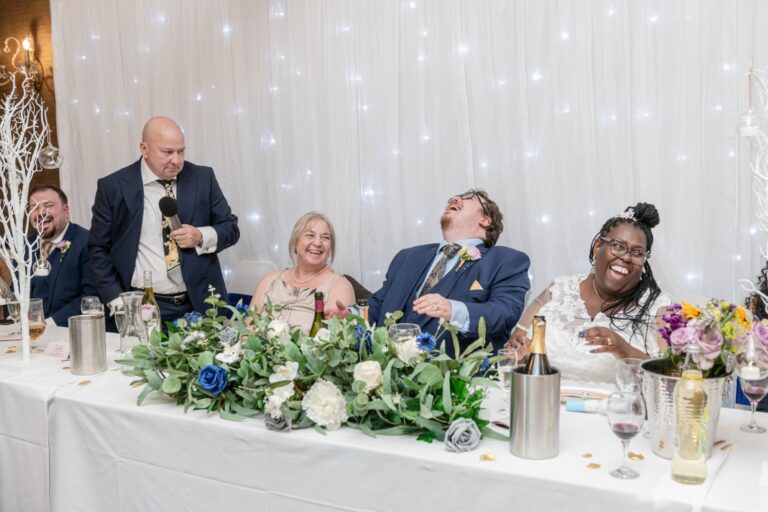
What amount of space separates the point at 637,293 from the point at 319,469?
1606 mm

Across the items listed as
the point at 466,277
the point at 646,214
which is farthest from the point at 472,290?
the point at 646,214

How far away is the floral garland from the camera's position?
5.32 feet

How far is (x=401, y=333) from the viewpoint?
176cm

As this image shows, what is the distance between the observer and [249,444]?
5.65 feet

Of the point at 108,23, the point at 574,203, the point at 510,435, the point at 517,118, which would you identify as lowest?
the point at 510,435

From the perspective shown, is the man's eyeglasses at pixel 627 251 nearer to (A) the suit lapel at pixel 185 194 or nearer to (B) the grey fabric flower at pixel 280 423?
(B) the grey fabric flower at pixel 280 423

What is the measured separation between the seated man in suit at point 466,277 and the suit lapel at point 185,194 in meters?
1.10

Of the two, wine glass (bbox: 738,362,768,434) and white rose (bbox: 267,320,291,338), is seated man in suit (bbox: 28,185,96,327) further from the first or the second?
wine glass (bbox: 738,362,768,434)

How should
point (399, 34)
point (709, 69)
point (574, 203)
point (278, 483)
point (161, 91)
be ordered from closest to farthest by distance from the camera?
point (278, 483), point (709, 69), point (574, 203), point (399, 34), point (161, 91)

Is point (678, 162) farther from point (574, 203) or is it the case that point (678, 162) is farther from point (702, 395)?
point (702, 395)

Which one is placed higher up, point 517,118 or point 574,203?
point 517,118

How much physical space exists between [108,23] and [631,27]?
3.59 m

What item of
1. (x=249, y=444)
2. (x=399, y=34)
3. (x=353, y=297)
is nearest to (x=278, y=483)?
(x=249, y=444)

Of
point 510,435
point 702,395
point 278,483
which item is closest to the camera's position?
point 702,395
